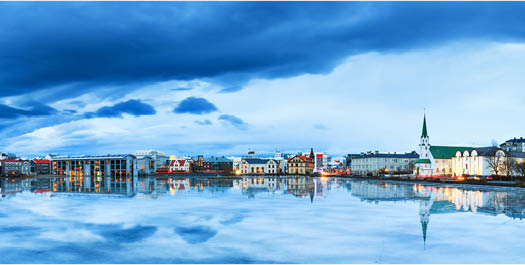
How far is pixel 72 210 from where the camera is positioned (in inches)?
1056

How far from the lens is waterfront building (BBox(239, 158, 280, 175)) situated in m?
165

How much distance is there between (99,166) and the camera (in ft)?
449

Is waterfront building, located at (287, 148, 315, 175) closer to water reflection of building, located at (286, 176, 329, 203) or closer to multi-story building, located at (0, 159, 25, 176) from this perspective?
water reflection of building, located at (286, 176, 329, 203)

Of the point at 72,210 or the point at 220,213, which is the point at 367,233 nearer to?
the point at 220,213

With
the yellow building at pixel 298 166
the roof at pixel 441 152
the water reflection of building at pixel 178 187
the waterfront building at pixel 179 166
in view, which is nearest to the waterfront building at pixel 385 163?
the roof at pixel 441 152

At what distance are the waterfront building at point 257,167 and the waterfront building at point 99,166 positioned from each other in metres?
42.1

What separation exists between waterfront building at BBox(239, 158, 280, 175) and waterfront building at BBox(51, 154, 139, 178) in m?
42.1

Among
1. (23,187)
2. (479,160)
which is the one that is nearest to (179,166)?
(479,160)

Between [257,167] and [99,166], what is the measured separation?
191ft

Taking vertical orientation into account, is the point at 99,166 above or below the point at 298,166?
above

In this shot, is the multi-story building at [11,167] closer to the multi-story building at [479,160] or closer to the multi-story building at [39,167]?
the multi-story building at [39,167]

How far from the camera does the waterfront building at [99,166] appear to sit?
440ft

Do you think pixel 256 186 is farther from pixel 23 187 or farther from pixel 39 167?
pixel 39 167

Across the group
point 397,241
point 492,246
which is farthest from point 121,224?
point 492,246
